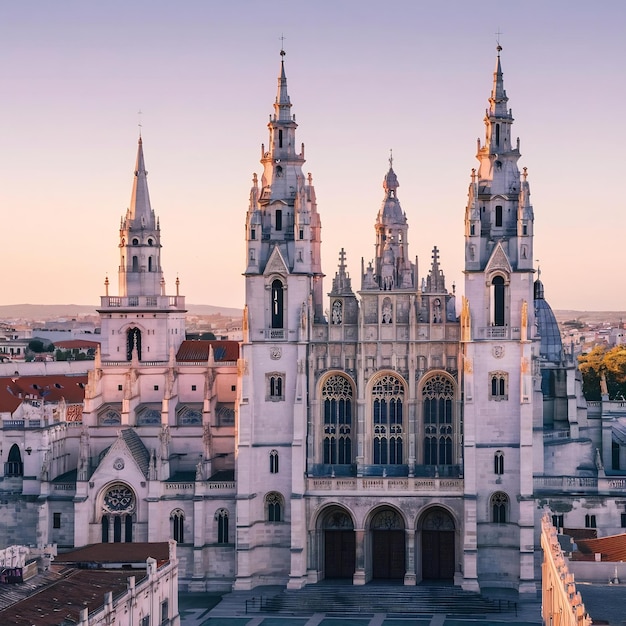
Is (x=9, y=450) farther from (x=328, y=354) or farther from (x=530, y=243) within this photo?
(x=530, y=243)

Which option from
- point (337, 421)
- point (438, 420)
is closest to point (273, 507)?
point (337, 421)

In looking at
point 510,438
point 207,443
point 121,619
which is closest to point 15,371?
point 207,443

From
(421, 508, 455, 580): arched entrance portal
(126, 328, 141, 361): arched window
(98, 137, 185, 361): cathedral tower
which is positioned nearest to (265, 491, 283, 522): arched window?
(421, 508, 455, 580): arched entrance portal

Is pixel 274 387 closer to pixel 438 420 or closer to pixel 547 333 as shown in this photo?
pixel 438 420

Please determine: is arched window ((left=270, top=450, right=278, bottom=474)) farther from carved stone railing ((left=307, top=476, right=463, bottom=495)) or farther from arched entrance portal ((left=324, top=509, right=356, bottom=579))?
carved stone railing ((left=307, top=476, right=463, bottom=495))

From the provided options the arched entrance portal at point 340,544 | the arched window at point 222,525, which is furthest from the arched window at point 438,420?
the arched window at point 222,525

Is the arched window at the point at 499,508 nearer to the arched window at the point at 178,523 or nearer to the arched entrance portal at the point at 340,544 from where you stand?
the arched entrance portal at the point at 340,544

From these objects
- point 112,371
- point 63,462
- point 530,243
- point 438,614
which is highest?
point 530,243
